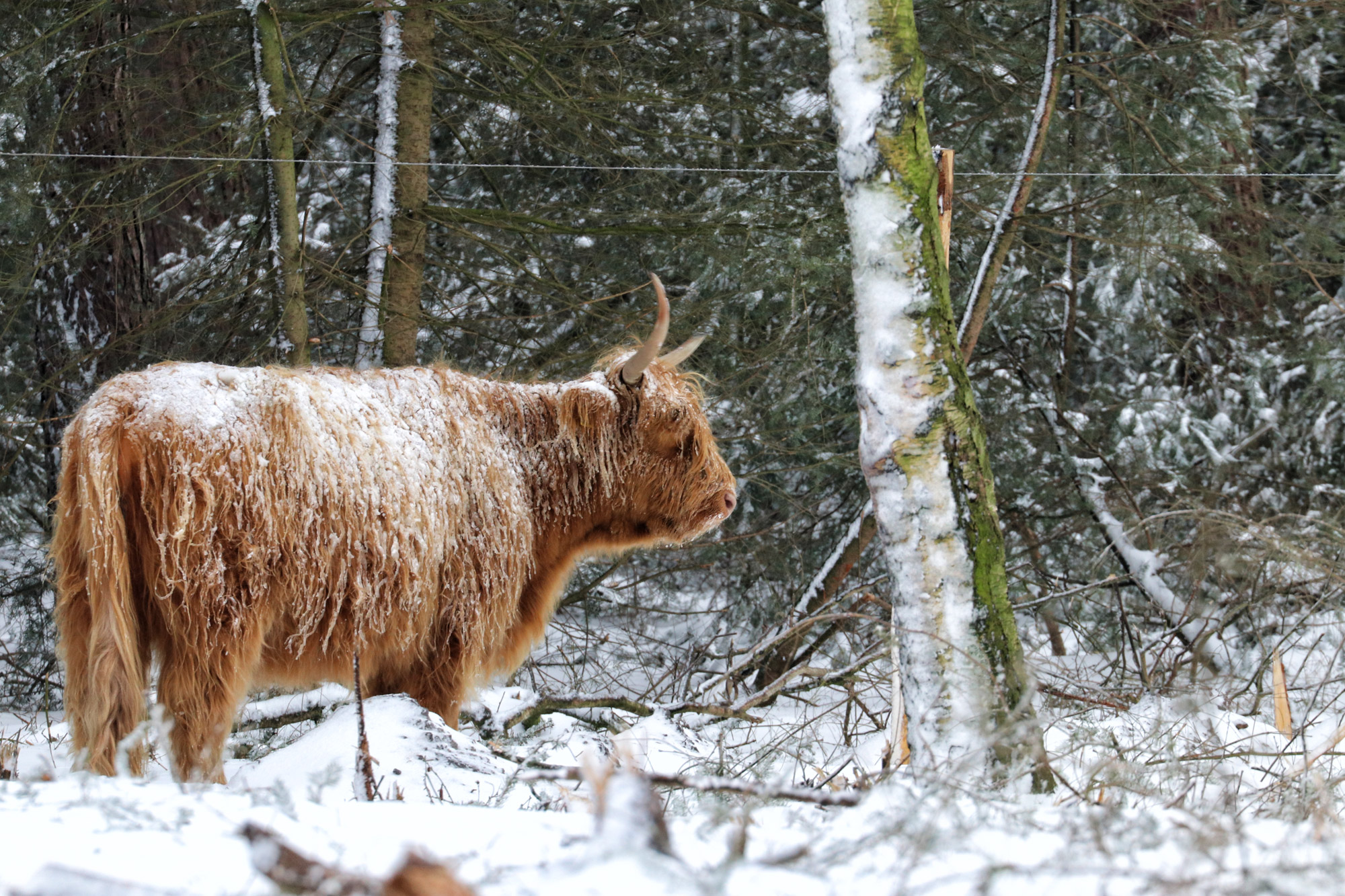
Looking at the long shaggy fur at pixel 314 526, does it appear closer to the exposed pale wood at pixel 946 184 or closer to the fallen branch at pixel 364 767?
the fallen branch at pixel 364 767

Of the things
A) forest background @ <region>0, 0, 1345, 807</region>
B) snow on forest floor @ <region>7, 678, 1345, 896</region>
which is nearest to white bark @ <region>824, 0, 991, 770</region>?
snow on forest floor @ <region>7, 678, 1345, 896</region>

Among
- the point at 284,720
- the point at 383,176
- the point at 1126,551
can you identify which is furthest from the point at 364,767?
the point at 1126,551

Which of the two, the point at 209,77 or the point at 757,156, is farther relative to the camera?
the point at 757,156

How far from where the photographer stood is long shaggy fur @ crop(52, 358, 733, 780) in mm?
3395

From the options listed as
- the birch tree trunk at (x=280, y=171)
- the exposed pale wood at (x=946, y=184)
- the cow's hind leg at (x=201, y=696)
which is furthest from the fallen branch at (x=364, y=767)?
the birch tree trunk at (x=280, y=171)

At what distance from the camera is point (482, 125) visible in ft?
27.9

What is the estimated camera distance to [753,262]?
6961 millimetres

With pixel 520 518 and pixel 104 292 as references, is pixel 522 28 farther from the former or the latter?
pixel 520 518

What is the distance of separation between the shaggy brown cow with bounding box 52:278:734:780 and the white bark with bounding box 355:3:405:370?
91.1 inches

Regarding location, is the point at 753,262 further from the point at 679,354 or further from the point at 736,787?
the point at 736,787

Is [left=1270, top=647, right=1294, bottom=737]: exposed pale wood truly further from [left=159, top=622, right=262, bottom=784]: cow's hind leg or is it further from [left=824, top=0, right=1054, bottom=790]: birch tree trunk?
[left=159, top=622, right=262, bottom=784]: cow's hind leg

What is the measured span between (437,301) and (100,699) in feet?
18.2

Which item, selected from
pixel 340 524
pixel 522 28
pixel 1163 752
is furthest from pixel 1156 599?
pixel 522 28

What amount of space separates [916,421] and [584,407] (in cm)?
225
